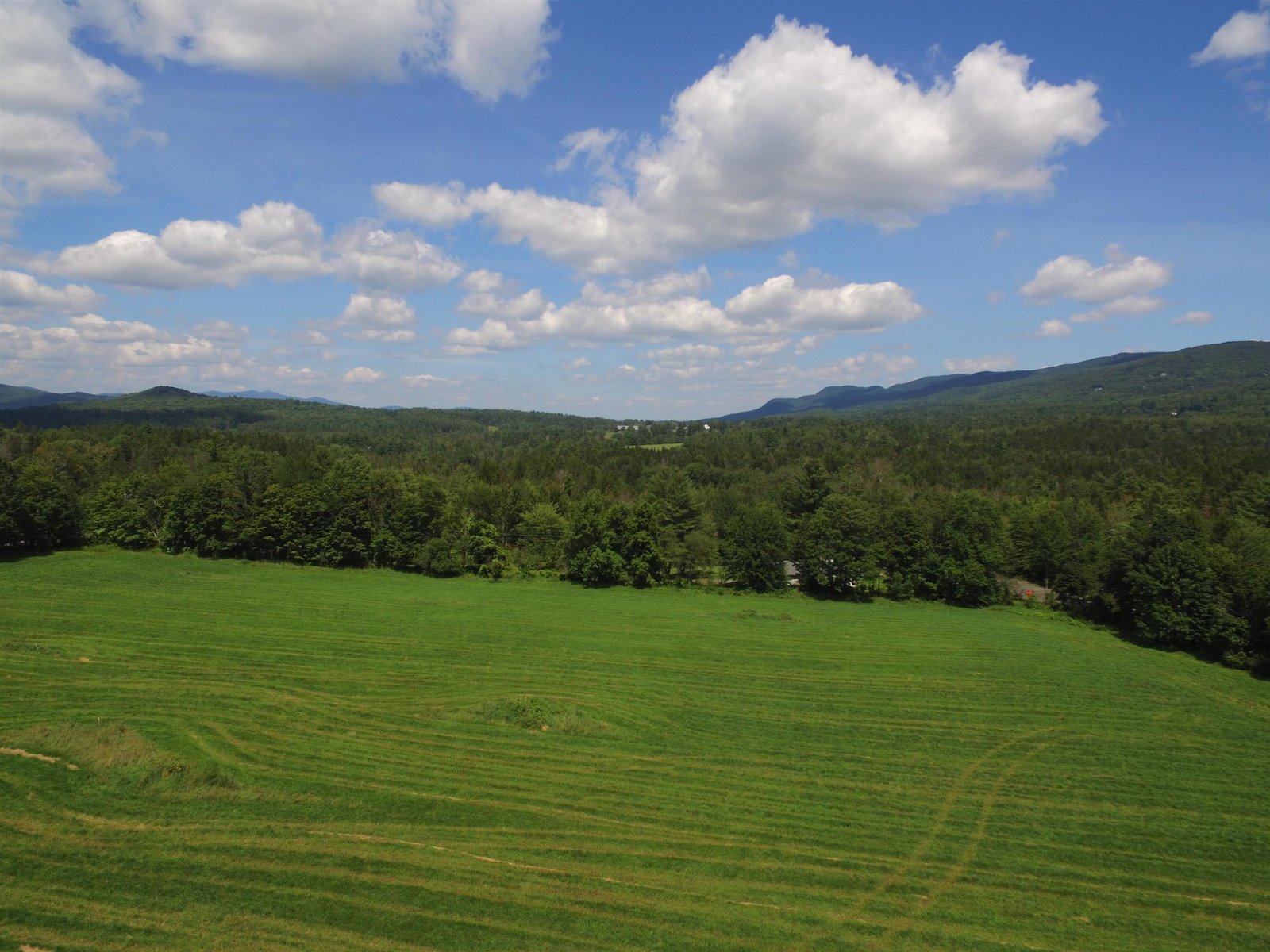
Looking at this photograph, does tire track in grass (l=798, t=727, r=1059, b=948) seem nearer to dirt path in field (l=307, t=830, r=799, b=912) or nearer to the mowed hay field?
the mowed hay field

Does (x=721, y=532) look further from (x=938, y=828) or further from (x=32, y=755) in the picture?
(x=32, y=755)

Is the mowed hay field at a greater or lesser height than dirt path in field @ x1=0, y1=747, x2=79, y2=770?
lesser

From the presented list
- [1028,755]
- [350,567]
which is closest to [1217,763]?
[1028,755]

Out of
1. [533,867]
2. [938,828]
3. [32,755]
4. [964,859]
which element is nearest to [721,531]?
[938,828]

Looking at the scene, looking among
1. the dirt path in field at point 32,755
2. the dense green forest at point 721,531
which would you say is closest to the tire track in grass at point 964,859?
the dirt path in field at point 32,755

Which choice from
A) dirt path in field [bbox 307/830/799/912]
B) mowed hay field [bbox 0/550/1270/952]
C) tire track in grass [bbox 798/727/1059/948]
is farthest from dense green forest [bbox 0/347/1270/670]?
dirt path in field [bbox 307/830/799/912]

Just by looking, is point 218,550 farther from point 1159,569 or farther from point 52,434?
point 1159,569
